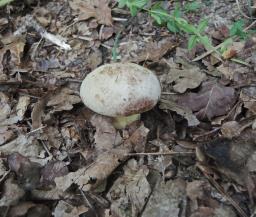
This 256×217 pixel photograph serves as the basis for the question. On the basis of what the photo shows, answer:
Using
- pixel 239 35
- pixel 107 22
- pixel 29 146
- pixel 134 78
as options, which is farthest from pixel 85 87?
pixel 239 35

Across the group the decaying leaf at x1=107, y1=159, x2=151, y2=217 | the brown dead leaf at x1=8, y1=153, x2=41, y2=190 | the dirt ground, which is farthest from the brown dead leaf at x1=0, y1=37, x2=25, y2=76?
the decaying leaf at x1=107, y1=159, x2=151, y2=217

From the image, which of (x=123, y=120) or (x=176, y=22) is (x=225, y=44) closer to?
(x=176, y=22)

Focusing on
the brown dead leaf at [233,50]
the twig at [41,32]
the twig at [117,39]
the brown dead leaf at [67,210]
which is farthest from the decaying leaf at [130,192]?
the twig at [41,32]

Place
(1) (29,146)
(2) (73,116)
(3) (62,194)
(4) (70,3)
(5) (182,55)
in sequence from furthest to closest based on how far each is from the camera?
1. (4) (70,3)
2. (5) (182,55)
3. (2) (73,116)
4. (1) (29,146)
5. (3) (62,194)

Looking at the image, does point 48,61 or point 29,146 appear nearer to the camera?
point 29,146

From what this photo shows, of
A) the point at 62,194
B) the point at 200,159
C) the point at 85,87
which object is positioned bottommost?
the point at 62,194

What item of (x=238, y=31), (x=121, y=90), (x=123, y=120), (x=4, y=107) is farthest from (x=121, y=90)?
(x=238, y=31)

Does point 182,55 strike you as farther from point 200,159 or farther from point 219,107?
point 200,159
